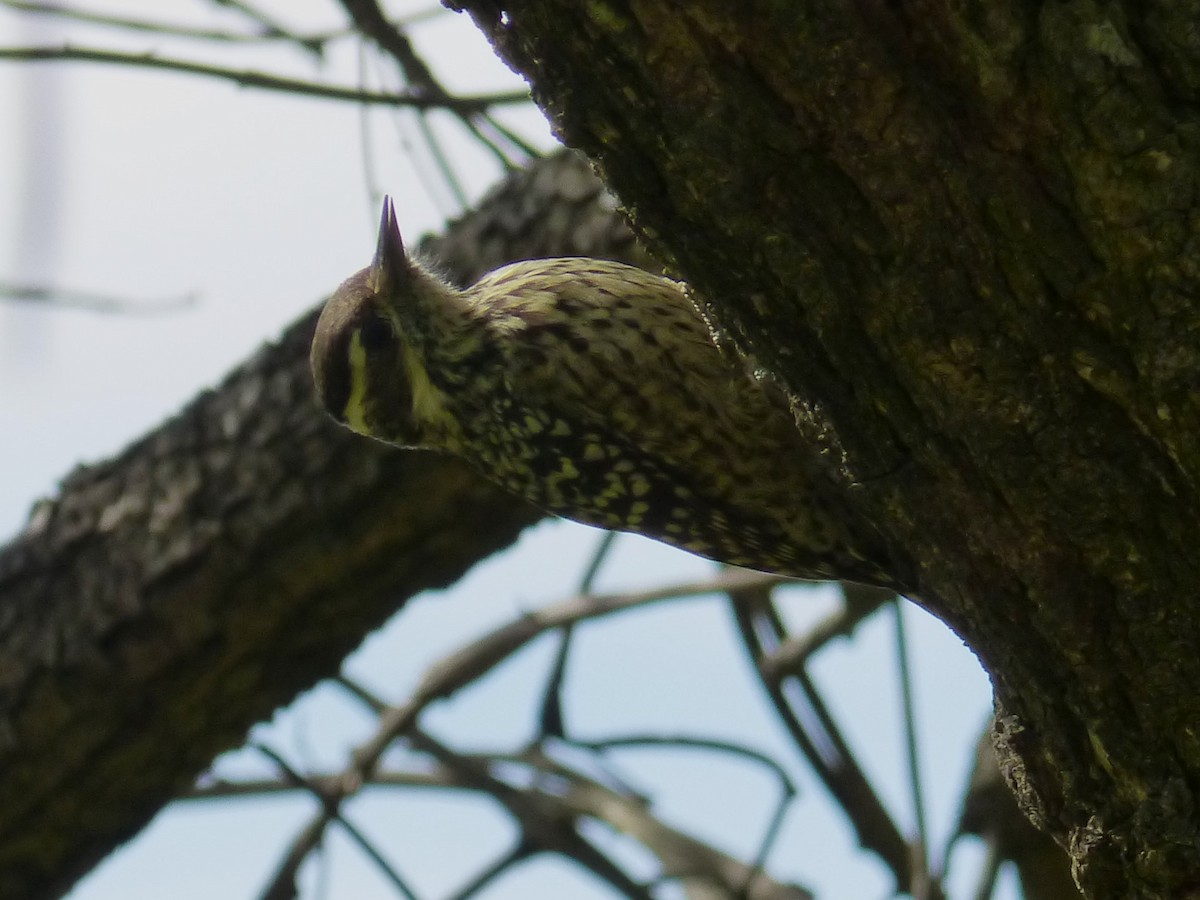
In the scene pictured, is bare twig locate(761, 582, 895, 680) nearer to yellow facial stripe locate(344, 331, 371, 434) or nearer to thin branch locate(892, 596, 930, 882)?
thin branch locate(892, 596, 930, 882)

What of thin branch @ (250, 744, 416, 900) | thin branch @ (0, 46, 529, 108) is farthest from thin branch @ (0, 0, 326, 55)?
thin branch @ (250, 744, 416, 900)

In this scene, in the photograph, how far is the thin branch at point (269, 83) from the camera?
11.5 ft

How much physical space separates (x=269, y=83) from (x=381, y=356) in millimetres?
737

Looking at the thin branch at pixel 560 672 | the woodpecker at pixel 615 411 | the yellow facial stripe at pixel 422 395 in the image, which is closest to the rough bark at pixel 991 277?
the woodpecker at pixel 615 411

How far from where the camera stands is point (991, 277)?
5.91 ft

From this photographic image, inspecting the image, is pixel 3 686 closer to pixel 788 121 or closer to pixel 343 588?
pixel 343 588

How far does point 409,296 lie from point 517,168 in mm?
731

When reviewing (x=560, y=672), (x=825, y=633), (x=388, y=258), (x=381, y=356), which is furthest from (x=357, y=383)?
(x=825, y=633)

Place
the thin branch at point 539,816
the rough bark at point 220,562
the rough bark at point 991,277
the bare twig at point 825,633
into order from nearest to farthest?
the rough bark at point 991,277 < the rough bark at point 220,562 < the bare twig at point 825,633 < the thin branch at point 539,816

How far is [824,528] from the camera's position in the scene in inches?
123

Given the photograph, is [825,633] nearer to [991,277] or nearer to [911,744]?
[911,744]

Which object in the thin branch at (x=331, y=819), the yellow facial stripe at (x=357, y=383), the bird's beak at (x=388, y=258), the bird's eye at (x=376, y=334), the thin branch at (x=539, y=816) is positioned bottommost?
the thin branch at (x=331, y=819)

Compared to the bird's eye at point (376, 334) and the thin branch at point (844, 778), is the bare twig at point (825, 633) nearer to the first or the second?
the thin branch at point (844, 778)

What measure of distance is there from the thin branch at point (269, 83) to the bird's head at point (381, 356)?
443mm
